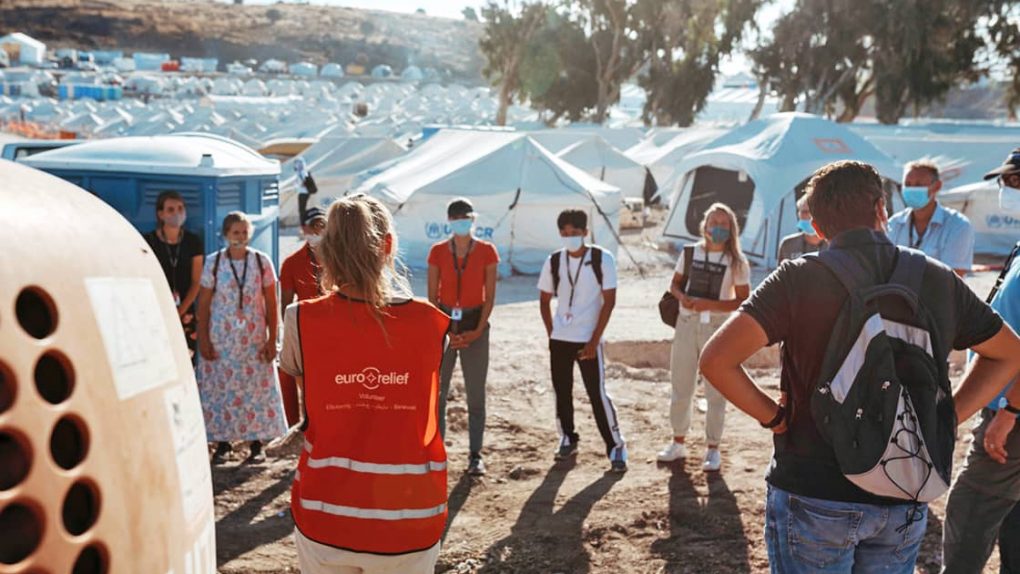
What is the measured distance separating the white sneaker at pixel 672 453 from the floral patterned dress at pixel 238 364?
7.94 ft

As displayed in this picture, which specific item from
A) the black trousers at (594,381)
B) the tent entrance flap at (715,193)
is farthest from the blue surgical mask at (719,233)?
the tent entrance flap at (715,193)

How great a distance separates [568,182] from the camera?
16.2 metres

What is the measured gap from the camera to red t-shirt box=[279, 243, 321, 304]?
5.66 m

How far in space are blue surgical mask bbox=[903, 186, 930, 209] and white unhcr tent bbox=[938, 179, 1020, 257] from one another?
15172 millimetres

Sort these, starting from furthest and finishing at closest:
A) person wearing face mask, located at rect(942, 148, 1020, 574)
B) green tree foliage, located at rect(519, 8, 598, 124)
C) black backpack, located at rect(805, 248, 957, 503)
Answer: green tree foliage, located at rect(519, 8, 598, 124) → person wearing face mask, located at rect(942, 148, 1020, 574) → black backpack, located at rect(805, 248, 957, 503)

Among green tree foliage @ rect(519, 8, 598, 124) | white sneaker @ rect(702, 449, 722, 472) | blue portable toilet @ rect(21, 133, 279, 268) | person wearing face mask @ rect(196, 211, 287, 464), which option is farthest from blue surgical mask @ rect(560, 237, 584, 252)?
green tree foliage @ rect(519, 8, 598, 124)

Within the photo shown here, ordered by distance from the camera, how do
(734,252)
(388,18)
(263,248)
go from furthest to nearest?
(388,18) → (263,248) → (734,252)

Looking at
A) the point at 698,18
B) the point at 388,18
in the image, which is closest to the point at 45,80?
the point at 698,18

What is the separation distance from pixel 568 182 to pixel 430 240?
2.39 m

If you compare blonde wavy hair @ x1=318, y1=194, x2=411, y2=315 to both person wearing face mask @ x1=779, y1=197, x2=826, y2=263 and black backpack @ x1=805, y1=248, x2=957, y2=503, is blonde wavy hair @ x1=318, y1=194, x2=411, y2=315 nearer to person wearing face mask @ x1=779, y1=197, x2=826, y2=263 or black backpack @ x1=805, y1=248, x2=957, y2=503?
black backpack @ x1=805, y1=248, x2=957, y2=503

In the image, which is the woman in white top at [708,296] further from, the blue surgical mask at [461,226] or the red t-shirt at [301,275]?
the red t-shirt at [301,275]

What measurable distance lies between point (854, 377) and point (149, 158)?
530cm

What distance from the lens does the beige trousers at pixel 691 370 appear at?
6.17 metres

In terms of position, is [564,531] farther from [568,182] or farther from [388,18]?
[388,18]
